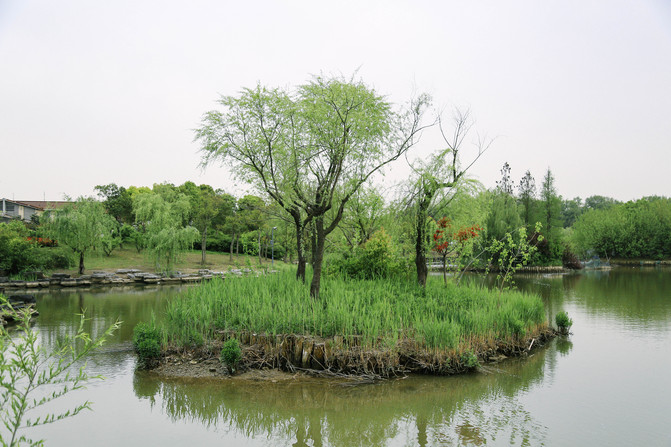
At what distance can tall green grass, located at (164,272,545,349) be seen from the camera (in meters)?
8.13

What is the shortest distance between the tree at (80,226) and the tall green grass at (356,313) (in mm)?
15166

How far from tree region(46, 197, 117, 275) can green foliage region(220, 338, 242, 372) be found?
18.6m

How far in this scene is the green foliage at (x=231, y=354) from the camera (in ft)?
25.0

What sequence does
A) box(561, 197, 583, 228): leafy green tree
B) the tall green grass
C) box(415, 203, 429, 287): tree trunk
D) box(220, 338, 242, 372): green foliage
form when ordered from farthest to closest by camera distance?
box(561, 197, 583, 228): leafy green tree → box(415, 203, 429, 287): tree trunk → the tall green grass → box(220, 338, 242, 372): green foliage

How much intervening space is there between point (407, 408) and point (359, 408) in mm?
716

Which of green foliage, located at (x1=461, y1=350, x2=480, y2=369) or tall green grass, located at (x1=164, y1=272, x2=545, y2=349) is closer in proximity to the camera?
green foliage, located at (x1=461, y1=350, x2=480, y2=369)

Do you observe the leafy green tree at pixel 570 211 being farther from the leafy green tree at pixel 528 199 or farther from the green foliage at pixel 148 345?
the green foliage at pixel 148 345

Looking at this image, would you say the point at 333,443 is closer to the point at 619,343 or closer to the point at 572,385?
the point at 572,385

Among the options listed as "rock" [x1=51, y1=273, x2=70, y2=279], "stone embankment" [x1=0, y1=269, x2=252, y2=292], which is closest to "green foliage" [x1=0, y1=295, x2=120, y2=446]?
"stone embankment" [x1=0, y1=269, x2=252, y2=292]

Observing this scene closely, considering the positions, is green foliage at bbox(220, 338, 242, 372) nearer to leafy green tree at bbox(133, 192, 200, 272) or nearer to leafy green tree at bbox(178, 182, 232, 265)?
leafy green tree at bbox(133, 192, 200, 272)

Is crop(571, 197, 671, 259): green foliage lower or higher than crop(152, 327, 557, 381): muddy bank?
higher

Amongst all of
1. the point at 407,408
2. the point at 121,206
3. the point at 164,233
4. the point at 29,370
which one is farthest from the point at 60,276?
the point at 29,370

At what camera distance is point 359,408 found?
6504mm

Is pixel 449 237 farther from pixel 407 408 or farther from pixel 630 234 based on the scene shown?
pixel 630 234
